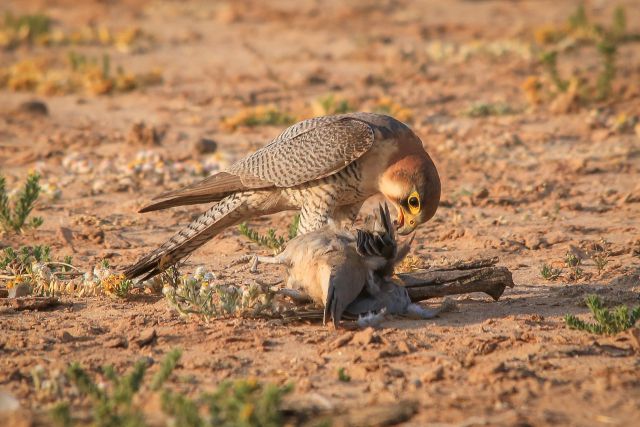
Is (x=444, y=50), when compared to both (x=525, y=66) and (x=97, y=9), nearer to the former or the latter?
(x=525, y=66)

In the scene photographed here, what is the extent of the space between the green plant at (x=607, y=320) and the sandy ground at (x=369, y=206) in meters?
0.06

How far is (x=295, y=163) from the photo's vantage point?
7.45m

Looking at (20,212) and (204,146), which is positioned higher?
(204,146)

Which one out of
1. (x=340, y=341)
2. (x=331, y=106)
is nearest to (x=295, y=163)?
(x=340, y=341)

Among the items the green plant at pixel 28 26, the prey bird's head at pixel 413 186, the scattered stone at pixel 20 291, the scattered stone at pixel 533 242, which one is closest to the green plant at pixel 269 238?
the prey bird's head at pixel 413 186

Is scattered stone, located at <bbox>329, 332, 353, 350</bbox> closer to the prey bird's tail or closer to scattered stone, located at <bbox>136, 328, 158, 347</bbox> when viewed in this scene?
scattered stone, located at <bbox>136, 328, 158, 347</bbox>

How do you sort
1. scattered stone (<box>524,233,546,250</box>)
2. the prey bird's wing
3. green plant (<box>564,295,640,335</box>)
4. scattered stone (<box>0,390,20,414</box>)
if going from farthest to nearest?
scattered stone (<box>524,233,546,250</box>), the prey bird's wing, green plant (<box>564,295,640,335</box>), scattered stone (<box>0,390,20,414</box>)

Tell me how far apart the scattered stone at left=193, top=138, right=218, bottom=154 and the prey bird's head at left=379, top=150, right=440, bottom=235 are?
13.1 ft

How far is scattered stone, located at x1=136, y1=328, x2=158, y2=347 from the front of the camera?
557 centimetres

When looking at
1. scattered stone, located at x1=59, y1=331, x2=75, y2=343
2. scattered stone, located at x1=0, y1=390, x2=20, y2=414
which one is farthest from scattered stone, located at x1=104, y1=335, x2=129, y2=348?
scattered stone, located at x1=0, y1=390, x2=20, y2=414

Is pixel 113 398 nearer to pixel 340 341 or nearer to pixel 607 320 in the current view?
pixel 340 341

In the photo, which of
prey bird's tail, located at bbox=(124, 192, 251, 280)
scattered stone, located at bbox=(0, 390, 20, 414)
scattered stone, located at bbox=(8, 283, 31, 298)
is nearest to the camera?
scattered stone, located at bbox=(0, 390, 20, 414)

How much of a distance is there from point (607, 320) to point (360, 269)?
5.01 feet

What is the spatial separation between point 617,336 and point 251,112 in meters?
7.31
